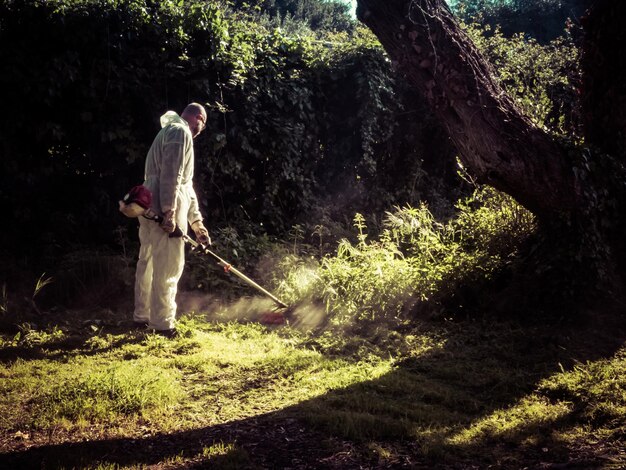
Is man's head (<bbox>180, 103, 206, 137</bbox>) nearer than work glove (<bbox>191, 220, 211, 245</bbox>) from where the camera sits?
Yes

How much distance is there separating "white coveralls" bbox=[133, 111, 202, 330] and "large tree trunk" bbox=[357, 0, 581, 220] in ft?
7.70

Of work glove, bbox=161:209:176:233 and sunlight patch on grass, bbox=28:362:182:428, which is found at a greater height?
work glove, bbox=161:209:176:233

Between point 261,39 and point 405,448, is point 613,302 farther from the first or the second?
point 261,39

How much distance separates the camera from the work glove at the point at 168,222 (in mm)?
5578

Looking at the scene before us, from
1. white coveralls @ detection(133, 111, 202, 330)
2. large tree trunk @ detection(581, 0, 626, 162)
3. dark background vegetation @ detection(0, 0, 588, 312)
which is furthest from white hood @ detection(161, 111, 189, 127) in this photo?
large tree trunk @ detection(581, 0, 626, 162)

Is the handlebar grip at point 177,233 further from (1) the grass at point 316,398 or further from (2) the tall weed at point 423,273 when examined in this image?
(2) the tall weed at point 423,273

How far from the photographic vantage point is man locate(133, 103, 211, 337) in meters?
5.65

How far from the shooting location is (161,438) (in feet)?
11.4

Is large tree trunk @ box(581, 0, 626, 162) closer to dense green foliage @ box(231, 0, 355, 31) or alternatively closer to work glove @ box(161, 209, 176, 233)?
work glove @ box(161, 209, 176, 233)

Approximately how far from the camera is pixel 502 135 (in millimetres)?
5414

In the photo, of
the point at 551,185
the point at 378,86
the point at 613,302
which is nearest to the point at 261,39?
the point at 378,86

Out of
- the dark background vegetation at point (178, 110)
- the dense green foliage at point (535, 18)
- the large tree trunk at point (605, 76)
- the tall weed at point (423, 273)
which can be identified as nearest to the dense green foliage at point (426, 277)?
the tall weed at point (423, 273)

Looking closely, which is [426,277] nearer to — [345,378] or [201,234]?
[345,378]

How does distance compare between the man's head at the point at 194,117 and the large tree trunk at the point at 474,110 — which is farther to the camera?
the man's head at the point at 194,117
